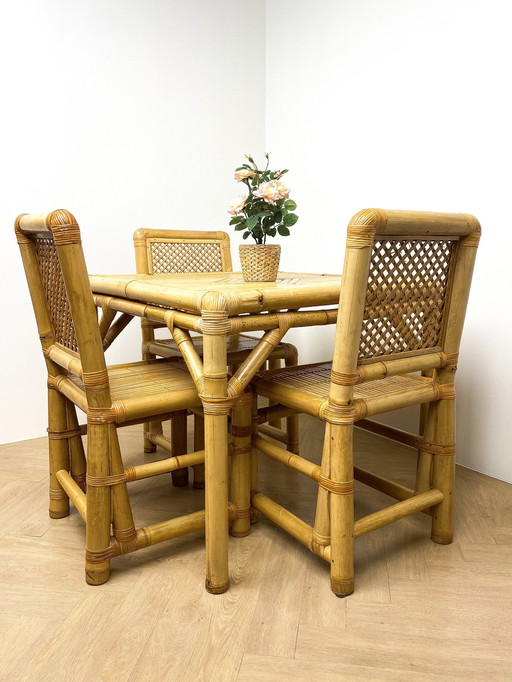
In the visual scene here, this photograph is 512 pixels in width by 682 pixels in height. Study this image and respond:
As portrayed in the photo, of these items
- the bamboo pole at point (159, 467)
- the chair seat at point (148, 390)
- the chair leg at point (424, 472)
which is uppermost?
the chair seat at point (148, 390)

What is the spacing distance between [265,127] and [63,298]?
2023 millimetres

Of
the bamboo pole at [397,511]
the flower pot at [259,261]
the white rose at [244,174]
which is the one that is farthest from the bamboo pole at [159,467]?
the white rose at [244,174]

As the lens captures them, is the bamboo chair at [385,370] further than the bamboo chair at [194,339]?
No

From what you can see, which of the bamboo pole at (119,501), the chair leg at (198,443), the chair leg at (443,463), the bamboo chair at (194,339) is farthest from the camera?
the bamboo chair at (194,339)

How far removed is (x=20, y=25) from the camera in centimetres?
213

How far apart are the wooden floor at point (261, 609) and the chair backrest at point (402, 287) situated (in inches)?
21.5

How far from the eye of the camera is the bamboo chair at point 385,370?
1.19 metres

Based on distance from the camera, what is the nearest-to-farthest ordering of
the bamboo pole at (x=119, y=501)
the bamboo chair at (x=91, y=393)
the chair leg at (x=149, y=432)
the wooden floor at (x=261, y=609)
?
the wooden floor at (x=261, y=609), the bamboo chair at (x=91, y=393), the bamboo pole at (x=119, y=501), the chair leg at (x=149, y=432)

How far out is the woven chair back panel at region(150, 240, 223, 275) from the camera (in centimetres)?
222

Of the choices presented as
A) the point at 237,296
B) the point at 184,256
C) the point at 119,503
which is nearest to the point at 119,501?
the point at 119,503

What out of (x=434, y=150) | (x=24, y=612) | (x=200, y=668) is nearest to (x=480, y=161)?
(x=434, y=150)

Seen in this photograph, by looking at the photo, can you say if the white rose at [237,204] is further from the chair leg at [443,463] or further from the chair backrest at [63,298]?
the chair leg at [443,463]

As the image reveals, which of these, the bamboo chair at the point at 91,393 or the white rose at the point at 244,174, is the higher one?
→ the white rose at the point at 244,174

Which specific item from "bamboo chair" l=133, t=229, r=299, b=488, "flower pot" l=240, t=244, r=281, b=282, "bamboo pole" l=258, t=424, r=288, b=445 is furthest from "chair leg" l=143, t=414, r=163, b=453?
"flower pot" l=240, t=244, r=281, b=282
